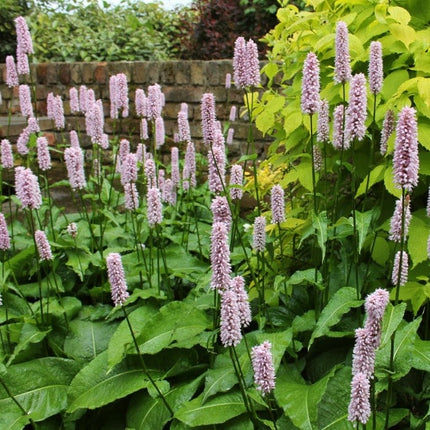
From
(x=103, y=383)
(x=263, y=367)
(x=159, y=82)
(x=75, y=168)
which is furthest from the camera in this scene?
(x=159, y=82)

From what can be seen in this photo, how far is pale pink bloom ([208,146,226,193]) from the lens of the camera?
8.18 ft

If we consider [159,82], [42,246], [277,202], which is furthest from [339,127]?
[159,82]

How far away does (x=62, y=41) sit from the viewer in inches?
381

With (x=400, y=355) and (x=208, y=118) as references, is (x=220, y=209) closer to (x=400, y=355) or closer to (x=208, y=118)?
(x=208, y=118)

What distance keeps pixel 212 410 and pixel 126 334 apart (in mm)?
632

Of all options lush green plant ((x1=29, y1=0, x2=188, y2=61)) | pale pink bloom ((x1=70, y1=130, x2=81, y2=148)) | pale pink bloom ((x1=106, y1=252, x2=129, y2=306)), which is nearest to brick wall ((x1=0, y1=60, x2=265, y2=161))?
lush green plant ((x1=29, y1=0, x2=188, y2=61))

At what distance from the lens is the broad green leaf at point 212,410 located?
228 centimetres

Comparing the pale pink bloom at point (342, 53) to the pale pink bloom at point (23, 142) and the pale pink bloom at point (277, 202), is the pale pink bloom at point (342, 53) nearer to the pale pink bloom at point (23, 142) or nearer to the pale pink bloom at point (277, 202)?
the pale pink bloom at point (277, 202)

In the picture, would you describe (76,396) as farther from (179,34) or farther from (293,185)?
(179,34)

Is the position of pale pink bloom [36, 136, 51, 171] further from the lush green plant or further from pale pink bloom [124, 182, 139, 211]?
the lush green plant

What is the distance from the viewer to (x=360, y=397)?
157 cm

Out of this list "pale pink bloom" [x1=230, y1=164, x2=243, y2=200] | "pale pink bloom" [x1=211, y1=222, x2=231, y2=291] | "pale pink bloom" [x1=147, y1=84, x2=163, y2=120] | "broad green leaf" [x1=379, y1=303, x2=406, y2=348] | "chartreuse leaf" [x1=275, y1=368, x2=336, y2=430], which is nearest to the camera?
"pale pink bloom" [x1=211, y1=222, x2=231, y2=291]

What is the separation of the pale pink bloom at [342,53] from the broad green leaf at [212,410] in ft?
4.73

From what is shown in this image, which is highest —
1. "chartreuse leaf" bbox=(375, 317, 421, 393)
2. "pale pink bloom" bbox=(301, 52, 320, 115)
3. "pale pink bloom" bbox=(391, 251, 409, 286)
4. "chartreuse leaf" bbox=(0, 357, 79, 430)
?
"pale pink bloom" bbox=(301, 52, 320, 115)
